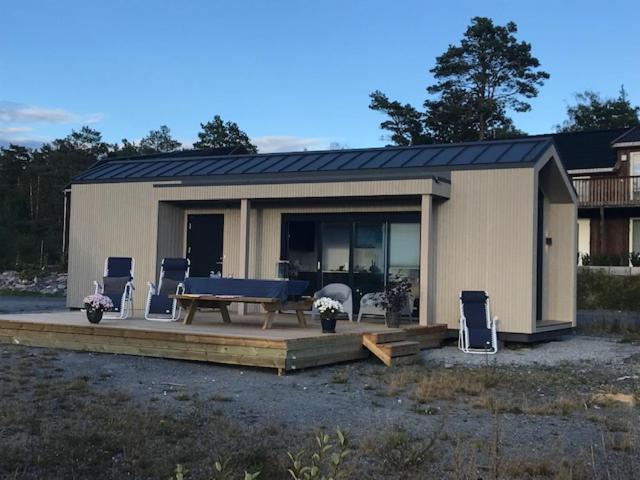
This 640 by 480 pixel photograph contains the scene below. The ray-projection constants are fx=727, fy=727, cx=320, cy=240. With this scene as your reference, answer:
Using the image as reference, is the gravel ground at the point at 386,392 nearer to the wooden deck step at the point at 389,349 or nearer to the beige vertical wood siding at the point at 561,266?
the wooden deck step at the point at 389,349

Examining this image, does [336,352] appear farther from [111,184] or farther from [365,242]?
[111,184]

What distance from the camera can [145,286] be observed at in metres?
12.9

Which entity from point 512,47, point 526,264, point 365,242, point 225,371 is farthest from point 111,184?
point 512,47

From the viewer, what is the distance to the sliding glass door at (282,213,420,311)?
11.6 meters

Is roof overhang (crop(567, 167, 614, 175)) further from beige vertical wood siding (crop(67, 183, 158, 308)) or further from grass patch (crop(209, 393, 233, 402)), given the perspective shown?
grass patch (crop(209, 393, 233, 402))

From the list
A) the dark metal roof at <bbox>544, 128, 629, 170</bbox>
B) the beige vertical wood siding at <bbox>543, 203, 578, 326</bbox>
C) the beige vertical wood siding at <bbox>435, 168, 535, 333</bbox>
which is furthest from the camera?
the dark metal roof at <bbox>544, 128, 629, 170</bbox>

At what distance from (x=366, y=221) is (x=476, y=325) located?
2623 millimetres

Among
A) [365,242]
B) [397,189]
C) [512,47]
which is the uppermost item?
[512,47]

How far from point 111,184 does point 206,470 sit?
10254 millimetres

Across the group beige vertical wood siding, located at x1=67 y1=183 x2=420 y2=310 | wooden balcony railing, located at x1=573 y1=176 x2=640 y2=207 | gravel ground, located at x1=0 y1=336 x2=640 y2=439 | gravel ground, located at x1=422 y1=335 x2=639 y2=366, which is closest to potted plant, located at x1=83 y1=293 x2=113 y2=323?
gravel ground, located at x1=0 y1=336 x2=640 y2=439

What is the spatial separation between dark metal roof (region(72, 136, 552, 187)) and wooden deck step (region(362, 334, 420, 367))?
273cm

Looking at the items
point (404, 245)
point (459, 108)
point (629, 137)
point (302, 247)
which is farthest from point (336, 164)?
point (459, 108)

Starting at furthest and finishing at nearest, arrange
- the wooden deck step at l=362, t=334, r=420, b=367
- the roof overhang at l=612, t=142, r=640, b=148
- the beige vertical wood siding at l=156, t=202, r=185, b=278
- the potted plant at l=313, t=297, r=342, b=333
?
the roof overhang at l=612, t=142, r=640, b=148
the beige vertical wood siding at l=156, t=202, r=185, b=278
the potted plant at l=313, t=297, r=342, b=333
the wooden deck step at l=362, t=334, r=420, b=367

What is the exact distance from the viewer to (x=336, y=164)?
485 inches
